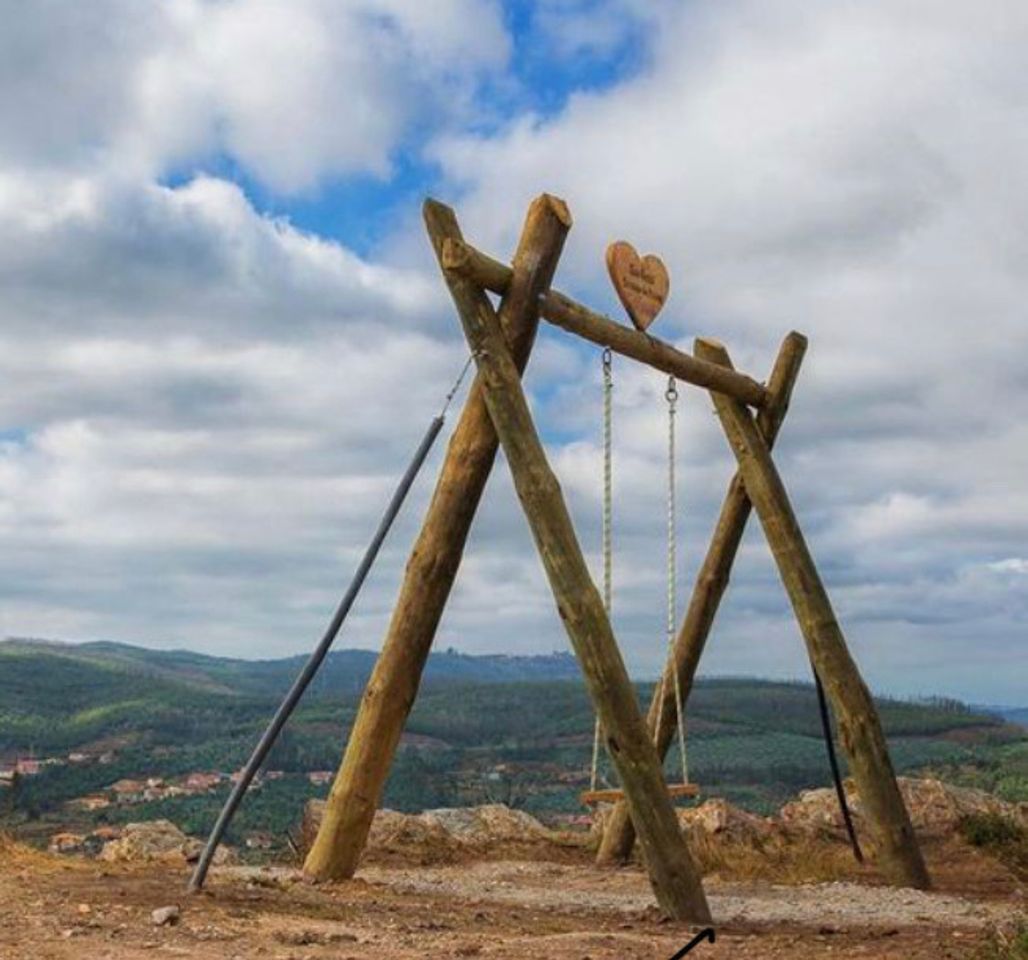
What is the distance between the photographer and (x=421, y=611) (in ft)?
27.9

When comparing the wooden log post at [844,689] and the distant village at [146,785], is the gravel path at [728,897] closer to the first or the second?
the wooden log post at [844,689]

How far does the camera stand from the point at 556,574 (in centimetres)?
780

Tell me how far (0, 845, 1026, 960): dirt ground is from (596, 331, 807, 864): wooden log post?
1363mm

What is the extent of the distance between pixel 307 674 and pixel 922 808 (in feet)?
28.0

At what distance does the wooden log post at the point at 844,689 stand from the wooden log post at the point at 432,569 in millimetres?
2810

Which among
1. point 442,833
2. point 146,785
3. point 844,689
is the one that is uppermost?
point 844,689

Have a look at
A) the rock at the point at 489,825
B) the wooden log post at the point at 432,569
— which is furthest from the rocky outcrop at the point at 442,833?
the wooden log post at the point at 432,569

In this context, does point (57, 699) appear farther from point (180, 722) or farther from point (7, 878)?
point (7, 878)

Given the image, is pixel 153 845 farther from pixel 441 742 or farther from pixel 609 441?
pixel 441 742

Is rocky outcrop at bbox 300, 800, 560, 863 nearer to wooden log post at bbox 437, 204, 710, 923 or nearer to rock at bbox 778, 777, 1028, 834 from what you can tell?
rock at bbox 778, 777, 1028, 834

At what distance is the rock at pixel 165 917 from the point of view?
6.58 meters

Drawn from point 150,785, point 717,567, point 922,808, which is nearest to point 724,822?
point 922,808

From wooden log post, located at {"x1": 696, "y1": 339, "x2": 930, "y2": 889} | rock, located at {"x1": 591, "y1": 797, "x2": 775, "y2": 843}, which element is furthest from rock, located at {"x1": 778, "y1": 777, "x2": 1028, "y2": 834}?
wooden log post, located at {"x1": 696, "y1": 339, "x2": 930, "y2": 889}

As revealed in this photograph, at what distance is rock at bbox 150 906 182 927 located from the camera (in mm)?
6578
